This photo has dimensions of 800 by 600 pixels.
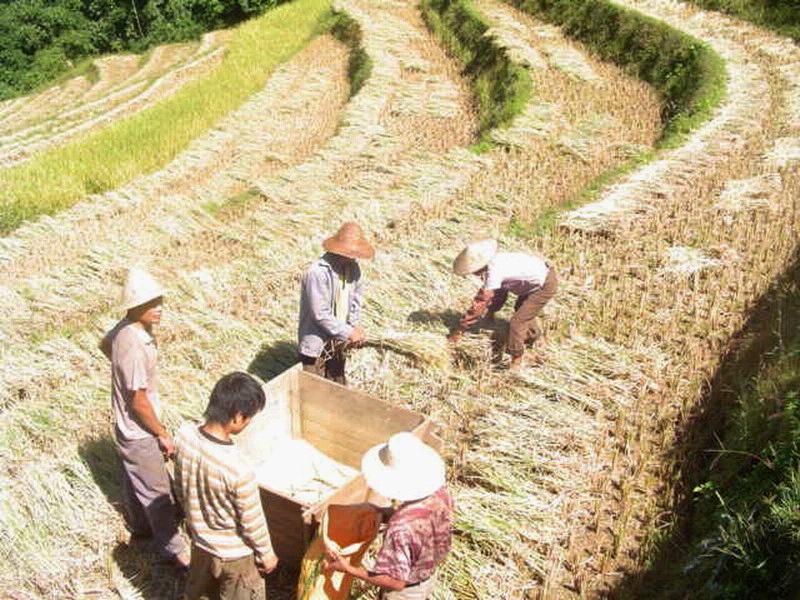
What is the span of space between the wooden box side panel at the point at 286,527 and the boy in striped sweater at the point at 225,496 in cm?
34

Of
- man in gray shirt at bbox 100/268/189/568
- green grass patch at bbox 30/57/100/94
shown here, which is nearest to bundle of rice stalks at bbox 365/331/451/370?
man in gray shirt at bbox 100/268/189/568

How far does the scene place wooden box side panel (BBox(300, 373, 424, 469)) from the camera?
14.6 feet

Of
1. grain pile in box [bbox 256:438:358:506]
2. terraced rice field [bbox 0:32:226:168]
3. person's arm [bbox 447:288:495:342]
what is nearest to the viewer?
grain pile in box [bbox 256:438:358:506]

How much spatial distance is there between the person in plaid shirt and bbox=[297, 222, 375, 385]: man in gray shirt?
188 cm

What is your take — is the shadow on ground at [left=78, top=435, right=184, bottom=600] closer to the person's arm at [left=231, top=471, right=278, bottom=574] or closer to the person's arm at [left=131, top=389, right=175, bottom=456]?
the person's arm at [left=131, top=389, right=175, bottom=456]

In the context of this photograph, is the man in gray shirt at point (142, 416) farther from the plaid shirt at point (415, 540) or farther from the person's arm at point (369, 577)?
the plaid shirt at point (415, 540)

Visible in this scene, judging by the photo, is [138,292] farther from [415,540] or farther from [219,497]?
[415,540]

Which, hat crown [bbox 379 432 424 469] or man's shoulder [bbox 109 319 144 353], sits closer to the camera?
hat crown [bbox 379 432 424 469]

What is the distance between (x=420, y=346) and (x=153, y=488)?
222 cm

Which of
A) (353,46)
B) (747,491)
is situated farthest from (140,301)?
(353,46)

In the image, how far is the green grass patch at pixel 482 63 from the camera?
1176cm

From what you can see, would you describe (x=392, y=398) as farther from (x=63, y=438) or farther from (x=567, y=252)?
(x=567, y=252)

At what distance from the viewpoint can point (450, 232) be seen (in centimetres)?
784

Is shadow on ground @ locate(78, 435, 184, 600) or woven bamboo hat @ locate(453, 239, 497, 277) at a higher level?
woven bamboo hat @ locate(453, 239, 497, 277)
